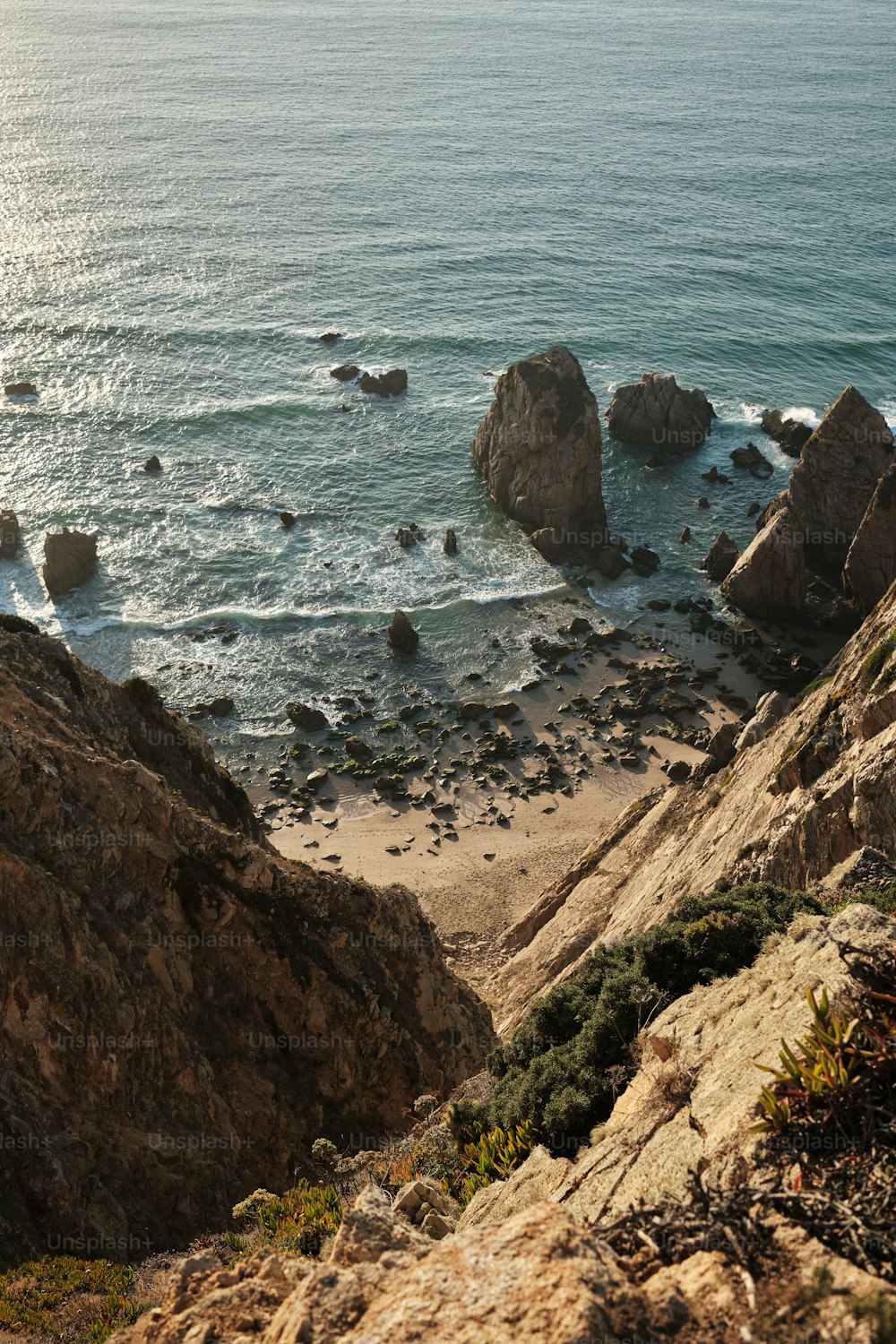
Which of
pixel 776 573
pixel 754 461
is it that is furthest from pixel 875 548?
pixel 754 461

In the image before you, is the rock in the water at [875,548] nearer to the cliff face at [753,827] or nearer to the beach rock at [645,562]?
the beach rock at [645,562]

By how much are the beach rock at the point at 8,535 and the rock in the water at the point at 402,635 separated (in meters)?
21.2

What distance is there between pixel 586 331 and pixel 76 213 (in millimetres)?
50744

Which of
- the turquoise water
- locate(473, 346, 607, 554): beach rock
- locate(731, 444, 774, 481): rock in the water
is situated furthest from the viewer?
locate(731, 444, 774, 481): rock in the water

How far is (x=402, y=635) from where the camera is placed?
4769 centimetres

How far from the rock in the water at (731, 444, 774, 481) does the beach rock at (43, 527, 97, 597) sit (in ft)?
125

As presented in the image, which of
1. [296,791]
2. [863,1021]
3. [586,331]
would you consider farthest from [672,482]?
[863,1021]

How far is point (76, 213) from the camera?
309ft

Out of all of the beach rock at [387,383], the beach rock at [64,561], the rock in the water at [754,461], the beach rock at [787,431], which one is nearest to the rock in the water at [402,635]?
the beach rock at [64,561]

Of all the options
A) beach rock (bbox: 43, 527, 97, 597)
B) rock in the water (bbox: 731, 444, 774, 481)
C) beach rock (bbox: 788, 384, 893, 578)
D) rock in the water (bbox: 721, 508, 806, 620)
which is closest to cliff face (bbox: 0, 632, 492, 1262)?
beach rock (bbox: 43, 527, 97, 597)

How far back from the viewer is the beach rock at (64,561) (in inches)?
2000

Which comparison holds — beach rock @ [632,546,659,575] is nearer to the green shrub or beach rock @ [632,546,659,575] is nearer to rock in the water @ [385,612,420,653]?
rock in the water @ [385,612,420,653]

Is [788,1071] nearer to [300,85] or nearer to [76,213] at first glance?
[76,213]

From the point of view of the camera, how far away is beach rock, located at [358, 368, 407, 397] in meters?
70.2
